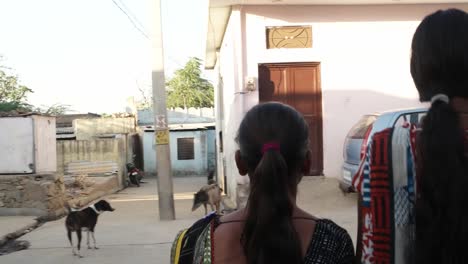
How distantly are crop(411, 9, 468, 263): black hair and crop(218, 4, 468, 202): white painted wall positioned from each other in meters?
8.52

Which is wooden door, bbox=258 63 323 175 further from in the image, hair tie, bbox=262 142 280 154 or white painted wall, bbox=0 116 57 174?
hair tie, bbox=262 142 280 154

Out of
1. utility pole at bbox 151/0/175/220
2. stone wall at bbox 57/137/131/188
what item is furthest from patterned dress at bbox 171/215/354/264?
stone wall at bbox 57/137/131/188

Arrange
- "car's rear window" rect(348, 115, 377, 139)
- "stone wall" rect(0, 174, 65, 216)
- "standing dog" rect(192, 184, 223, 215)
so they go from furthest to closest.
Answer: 1. "stone wall" rect(0, 174, 65, 216)
2. "standing dog" rect(192, 184, 223, 215)
3. "car's rear window" rect(348, 115, 377, 139)

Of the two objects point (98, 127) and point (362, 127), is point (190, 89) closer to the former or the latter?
point (98, 127)

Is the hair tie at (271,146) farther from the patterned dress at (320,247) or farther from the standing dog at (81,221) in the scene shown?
the standing dog at (81,221)

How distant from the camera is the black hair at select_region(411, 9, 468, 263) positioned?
4.18 ft

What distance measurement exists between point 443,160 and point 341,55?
8.98 m

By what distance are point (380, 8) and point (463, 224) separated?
9.46 meters

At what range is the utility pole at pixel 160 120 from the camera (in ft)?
32.6

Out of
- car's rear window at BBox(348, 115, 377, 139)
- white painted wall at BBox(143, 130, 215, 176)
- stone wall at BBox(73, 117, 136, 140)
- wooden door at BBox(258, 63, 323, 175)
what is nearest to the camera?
car's rear window at BBox(348, 115, 377, 139)

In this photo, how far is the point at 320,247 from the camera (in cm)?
148

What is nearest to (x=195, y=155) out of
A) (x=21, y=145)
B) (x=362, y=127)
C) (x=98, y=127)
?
(x=98, y=127)

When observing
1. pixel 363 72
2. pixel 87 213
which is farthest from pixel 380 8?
pixel 87 213

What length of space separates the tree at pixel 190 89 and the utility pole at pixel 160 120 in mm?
37425
